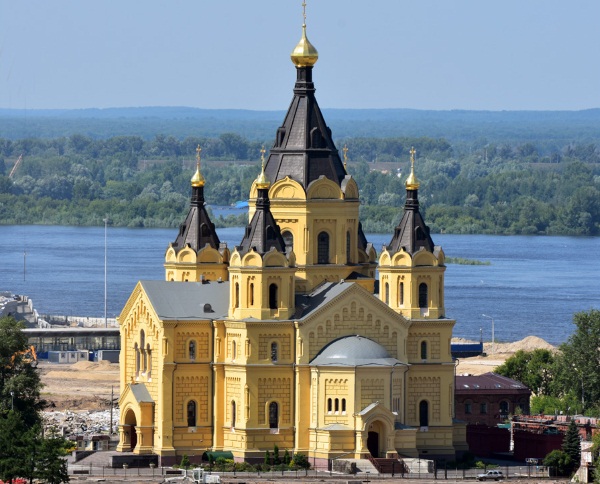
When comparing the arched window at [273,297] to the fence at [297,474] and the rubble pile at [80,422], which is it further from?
the rubble pile at [80,422]

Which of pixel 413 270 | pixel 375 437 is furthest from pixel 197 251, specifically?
pixel 375 437

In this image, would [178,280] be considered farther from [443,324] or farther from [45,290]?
[45,290]

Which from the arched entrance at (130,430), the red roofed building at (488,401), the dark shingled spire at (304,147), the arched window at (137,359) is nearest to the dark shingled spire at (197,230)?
the dark shingled spire at (304,147)

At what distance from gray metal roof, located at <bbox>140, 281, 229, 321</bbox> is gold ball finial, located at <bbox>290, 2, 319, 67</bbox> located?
19.8 ft

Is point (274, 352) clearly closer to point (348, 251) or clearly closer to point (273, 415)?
point (273, 415)

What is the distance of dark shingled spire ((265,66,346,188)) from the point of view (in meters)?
65.0

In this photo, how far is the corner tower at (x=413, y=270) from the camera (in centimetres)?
6500

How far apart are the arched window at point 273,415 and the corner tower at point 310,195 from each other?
11.1 ft

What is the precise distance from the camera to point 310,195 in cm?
6481

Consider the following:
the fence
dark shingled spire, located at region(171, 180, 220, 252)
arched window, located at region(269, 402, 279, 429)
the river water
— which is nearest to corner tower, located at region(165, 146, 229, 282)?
dark shingled spire, located at region(171, 180, 220, 252)

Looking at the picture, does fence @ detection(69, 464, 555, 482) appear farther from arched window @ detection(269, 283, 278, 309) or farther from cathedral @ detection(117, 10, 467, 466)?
arched window @ detection(269, 283, 278, 309)

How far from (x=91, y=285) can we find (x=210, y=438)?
7249 centimetres

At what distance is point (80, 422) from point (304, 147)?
540 inches

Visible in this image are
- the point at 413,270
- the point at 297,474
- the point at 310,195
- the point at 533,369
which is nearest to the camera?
the point at 297,474
